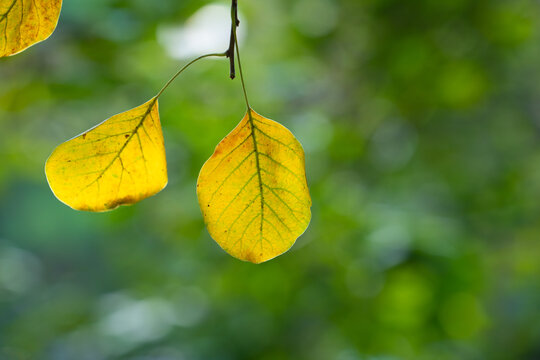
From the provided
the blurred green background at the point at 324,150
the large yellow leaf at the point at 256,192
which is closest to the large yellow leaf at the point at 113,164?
the large yellow leaf at the point at 256,192

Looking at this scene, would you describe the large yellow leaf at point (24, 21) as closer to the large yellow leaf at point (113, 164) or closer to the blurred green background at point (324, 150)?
the large yellow leaf at point (113, 164)

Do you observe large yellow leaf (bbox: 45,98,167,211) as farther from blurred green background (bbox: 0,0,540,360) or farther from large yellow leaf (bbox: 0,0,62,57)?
blurred green background (bbox: 0,0,540,360)

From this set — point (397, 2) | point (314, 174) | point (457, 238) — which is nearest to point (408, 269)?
point (457, 238)

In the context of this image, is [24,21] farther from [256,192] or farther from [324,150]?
[324,150]

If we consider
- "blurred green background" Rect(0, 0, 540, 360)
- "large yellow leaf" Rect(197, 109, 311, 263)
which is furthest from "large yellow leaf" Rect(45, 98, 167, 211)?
"blurred green background" Rect(0, 0, 540, 360)

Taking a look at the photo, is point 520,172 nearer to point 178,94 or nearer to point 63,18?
point 178,94
